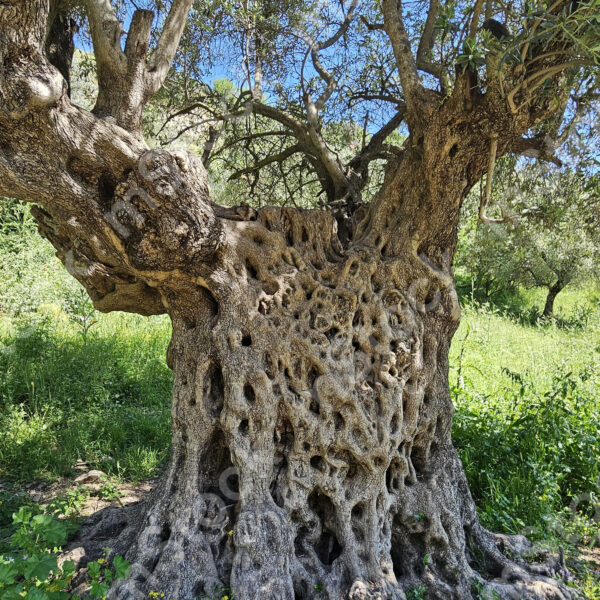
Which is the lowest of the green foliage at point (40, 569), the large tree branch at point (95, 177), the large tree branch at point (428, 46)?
the green foliage at point (40, 569)

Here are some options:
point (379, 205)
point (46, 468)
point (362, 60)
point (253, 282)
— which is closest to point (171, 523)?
point (253, 282)

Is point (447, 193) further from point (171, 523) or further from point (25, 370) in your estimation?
point (25, 370)

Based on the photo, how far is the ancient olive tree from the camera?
3078 millimetres

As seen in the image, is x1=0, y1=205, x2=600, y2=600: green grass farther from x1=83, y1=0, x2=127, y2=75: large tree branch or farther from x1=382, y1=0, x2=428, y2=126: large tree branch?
x1=83, y1=0, x2=127, y2=75: large tree branch

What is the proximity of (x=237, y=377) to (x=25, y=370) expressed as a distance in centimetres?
415

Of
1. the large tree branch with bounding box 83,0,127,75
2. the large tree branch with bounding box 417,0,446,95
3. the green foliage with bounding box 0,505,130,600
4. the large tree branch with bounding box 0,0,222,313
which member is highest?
the large tree branch with bounding box 417,0,446,95

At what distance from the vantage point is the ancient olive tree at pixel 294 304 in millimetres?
3078

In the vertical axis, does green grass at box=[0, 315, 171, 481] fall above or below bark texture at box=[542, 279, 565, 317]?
below

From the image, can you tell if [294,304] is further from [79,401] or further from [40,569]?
[79,401]

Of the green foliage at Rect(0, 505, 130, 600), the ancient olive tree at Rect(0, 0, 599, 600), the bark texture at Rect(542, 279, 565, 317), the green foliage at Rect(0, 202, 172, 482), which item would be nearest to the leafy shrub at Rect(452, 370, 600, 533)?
the ancient olive tree at Rect(0, 0, 599, 600)

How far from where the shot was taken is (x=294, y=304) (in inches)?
145

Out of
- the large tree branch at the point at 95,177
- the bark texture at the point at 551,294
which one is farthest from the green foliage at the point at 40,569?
the bark texture at the point at 551,294

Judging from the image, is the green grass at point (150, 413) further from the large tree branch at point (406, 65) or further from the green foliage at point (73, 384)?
the large tree branch at point (406, 65)

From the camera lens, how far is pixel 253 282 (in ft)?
12.0
